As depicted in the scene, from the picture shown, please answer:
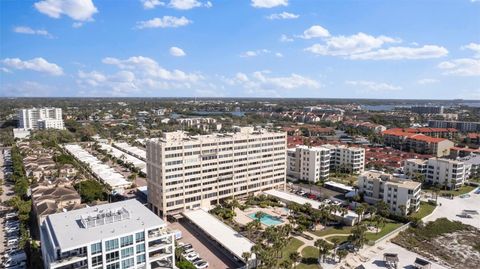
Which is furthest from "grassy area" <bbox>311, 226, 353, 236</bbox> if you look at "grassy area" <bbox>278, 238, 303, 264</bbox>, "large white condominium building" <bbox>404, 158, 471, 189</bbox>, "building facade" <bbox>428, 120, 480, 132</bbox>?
"building facade" <bbox>428, 120, 480, 132</bbox>

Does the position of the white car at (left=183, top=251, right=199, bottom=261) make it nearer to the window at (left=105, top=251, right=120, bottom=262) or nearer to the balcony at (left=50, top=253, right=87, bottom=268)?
the window at (left=105, top=251, right=120, bottom=262)

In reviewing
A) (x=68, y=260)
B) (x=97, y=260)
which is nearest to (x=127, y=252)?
(x=97, y=260)

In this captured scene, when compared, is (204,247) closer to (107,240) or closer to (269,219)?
(269,219)

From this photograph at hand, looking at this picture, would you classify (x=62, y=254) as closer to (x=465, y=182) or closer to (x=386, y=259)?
(x=386, y=259)

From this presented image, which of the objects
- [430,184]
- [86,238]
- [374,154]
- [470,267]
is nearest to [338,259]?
[470,267]

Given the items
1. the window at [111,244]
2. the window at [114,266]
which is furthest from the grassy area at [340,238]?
the window at [111,244]
